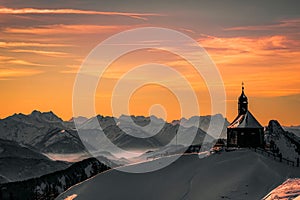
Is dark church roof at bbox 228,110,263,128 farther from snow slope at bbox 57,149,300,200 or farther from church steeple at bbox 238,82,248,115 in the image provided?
snow slope at bbox 57,149,300,200

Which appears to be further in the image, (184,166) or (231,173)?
(184,166)

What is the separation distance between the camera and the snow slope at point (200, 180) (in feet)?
252

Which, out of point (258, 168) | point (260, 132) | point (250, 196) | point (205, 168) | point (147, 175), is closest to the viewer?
point (250, 196)

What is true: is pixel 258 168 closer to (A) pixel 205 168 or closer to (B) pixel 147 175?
(A) pixel 205 168

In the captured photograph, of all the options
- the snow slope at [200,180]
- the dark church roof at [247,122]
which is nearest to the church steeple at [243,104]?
the dark church roof at [247,122]

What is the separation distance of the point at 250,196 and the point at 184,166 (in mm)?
20065

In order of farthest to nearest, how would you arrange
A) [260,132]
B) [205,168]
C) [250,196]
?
1. [260,132]
2. [205,168]
3. [250,196]

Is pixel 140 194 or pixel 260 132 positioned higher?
pixel 260 132

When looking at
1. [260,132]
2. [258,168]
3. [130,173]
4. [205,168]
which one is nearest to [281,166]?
[258,168]

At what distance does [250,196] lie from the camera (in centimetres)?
7244

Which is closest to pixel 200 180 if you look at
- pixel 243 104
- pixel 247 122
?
pixel 247 122

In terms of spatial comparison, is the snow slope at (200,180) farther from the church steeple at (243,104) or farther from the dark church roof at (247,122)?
the church steeple at (243,104)

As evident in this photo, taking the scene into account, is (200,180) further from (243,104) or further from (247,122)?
(243,104)

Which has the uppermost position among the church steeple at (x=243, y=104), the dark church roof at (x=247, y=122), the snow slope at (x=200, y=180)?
the church steeple at (x=243, y=104)
